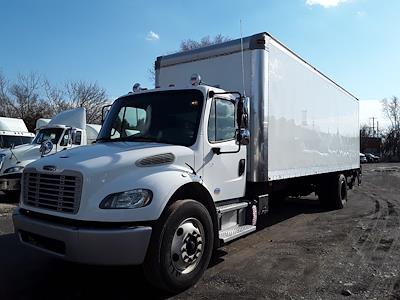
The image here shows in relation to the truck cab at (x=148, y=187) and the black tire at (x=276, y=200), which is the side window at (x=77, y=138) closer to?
the black tire at (x=276, y=200)

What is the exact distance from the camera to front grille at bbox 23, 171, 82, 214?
467 cm

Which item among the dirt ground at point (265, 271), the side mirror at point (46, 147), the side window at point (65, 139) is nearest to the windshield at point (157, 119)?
the dirt ground at point (265, 271)

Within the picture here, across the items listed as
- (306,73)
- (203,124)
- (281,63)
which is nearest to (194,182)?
(203,124)

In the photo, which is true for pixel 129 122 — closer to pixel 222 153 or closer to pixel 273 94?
pixel 222 153

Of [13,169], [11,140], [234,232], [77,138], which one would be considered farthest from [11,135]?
[234,232]

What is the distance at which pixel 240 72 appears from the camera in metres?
7.54

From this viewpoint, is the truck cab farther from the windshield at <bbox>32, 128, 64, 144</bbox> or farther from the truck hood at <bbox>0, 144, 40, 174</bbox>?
the windshield at <bbox>32, 128, 64, 144</bbox>

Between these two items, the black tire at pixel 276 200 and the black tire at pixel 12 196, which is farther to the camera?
the black tire at pixel 12 196

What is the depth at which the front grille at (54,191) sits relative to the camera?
467cm

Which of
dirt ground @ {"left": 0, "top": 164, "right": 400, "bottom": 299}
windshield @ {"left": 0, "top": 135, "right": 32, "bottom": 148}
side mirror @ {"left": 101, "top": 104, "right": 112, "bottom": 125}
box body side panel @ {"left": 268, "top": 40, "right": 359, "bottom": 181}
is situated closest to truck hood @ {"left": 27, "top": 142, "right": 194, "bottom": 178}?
side mirror @ {"left": 101, "top": 104, "right": 112, "bottom": 125}

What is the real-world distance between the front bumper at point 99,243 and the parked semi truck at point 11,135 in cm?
1333

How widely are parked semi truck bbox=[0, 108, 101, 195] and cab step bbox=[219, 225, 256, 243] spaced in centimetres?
825

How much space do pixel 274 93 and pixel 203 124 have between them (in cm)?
241

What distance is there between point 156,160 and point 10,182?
355 inches
